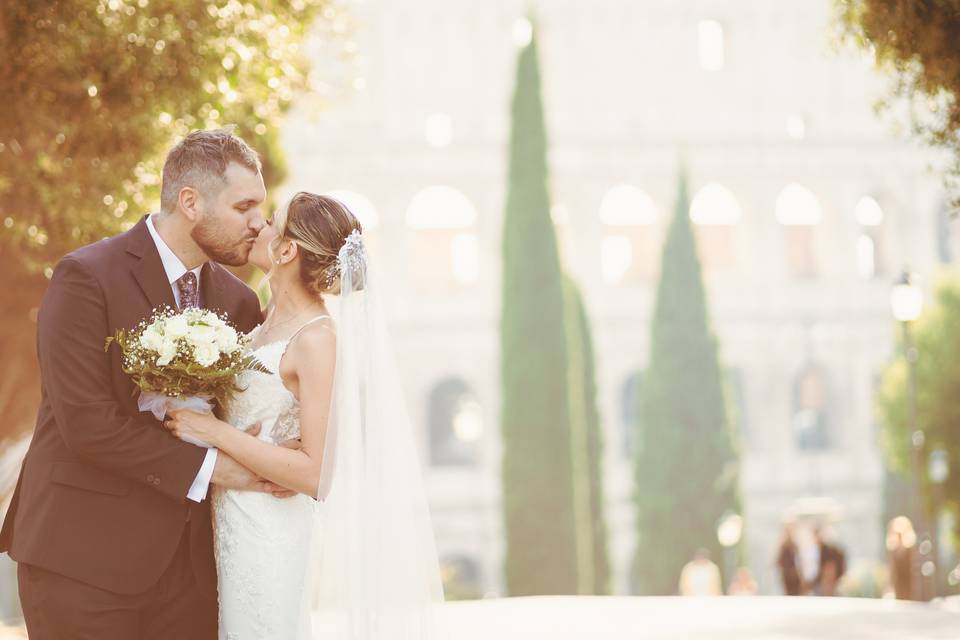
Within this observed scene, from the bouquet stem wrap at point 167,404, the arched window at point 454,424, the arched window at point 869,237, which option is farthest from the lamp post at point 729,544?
the bouquet stem wrap at point 167,404

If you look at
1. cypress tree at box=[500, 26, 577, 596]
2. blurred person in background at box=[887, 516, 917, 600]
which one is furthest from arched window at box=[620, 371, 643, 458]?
blurred person in background at box=[887, 516, 917, 600]

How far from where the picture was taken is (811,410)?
3788 centimetres

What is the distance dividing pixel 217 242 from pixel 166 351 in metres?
0.42

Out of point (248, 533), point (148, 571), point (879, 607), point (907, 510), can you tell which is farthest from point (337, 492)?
point (907, 510)

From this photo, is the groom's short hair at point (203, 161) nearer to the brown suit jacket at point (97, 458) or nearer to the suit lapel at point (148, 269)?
the suit lapel at point (148, 269)

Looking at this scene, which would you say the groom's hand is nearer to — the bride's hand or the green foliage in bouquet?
the bride's hand

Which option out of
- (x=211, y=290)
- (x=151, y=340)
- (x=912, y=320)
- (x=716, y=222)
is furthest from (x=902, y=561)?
(x=716, y=222)

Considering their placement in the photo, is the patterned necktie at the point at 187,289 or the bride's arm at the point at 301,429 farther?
the patterned necktie at the point at 187,289

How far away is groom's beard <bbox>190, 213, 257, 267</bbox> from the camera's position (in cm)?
402

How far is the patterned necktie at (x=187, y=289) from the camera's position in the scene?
4215 mm

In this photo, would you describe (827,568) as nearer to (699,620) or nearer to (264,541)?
(699,620)

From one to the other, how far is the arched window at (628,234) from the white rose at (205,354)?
1312 inches

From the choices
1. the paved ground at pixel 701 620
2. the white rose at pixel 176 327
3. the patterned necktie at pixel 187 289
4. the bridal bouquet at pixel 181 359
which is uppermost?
the patterned necktie at pixel 187 289

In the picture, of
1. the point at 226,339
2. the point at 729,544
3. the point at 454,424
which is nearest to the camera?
the point at 226,339
